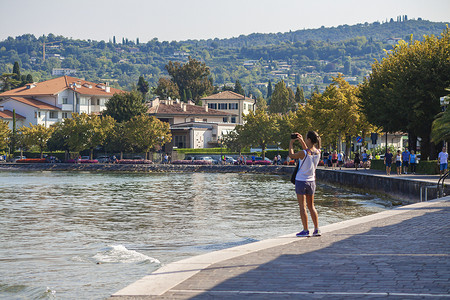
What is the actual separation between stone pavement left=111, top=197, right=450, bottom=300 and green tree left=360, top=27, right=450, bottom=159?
36.1m

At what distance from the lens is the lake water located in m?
12.6

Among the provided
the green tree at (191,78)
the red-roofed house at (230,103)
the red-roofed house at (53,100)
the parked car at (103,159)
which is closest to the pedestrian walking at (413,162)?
the parked car at (103,159)

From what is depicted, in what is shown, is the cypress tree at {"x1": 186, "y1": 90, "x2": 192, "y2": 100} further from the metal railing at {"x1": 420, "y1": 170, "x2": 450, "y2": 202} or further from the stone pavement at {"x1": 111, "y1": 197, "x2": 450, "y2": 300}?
the stone pavement at {"x1": 111, "y1": 197, "x2": 450, "y2": 300}

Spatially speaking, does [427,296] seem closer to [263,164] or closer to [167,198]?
[167,198]

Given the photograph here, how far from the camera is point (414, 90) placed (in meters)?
47.7

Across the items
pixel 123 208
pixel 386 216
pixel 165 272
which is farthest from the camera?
pixel 123 208

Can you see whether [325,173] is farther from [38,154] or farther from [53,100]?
[53,100]

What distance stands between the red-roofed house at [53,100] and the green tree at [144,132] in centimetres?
2576

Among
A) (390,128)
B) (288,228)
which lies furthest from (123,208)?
(390,128)

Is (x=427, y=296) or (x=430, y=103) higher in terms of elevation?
(x=430, y=103)

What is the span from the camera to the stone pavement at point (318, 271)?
26.6 feet

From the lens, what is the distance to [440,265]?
975 centimetres

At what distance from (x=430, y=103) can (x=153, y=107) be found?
263ft

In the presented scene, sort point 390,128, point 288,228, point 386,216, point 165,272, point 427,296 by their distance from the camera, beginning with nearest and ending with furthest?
point 427,296
point 165,272
point 386,216
point 288,228
point 390,128
